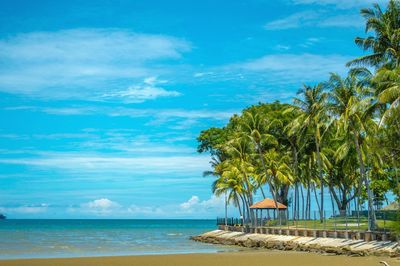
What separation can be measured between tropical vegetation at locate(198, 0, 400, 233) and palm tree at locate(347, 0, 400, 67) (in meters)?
0.07

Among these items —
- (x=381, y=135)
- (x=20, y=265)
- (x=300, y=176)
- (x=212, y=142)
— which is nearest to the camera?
(x=20, y=265)

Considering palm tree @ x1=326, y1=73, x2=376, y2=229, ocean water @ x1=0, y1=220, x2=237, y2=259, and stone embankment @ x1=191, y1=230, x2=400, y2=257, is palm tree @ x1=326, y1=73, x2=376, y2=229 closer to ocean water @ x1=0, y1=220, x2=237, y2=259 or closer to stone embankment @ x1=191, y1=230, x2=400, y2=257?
stone embankment @ x1=191, y1=230, x2=400, y2=257

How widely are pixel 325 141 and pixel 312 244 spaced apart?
840 inches

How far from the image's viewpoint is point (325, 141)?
5991cm

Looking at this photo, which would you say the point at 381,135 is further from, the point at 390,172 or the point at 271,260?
the point at 390,172

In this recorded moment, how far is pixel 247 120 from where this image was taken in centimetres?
6141

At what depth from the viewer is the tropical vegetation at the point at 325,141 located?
38.7 meters

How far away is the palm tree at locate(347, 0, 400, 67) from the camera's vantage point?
3831 cm

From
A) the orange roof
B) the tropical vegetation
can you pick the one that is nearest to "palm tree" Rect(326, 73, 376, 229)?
the tropical vegetation

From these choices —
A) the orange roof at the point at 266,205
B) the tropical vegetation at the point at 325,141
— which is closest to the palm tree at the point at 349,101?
the tropical vegetation at the point at 325,141

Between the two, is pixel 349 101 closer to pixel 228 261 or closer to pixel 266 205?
pixel 228 261

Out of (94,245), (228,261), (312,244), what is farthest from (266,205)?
(228,261)

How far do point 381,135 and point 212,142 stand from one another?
3388 cm

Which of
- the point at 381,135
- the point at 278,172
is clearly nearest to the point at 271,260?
the point at 381,135
